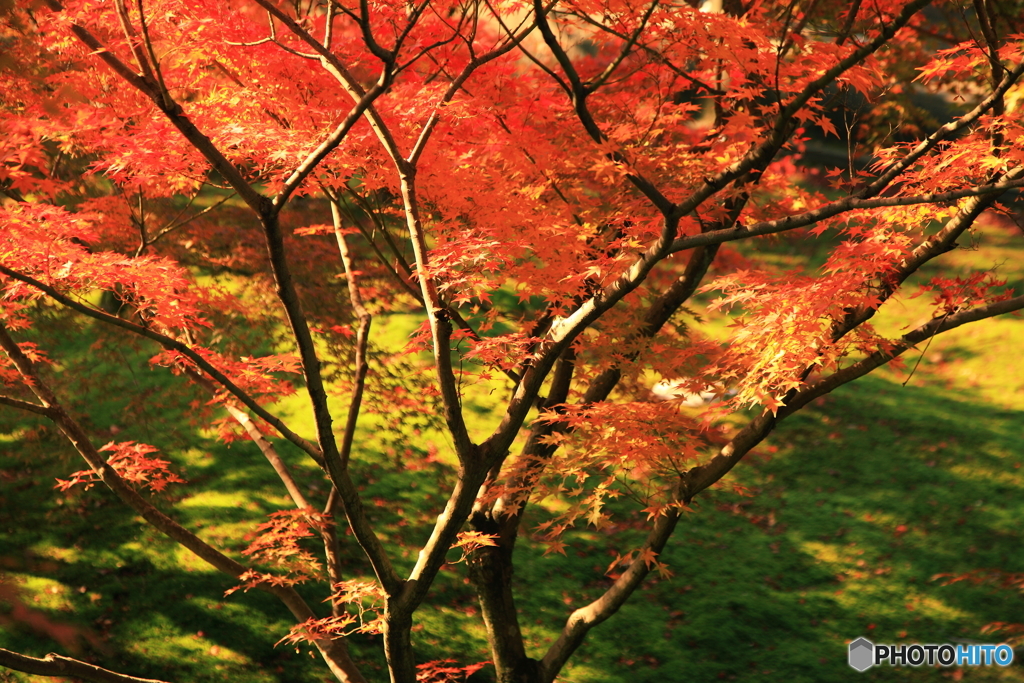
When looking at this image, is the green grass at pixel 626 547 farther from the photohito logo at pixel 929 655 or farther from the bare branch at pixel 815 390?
the bare branch at pixel 815 390

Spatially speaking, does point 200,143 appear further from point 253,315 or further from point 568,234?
point 253,315

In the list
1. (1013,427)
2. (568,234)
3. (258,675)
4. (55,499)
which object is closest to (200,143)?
(568,234)

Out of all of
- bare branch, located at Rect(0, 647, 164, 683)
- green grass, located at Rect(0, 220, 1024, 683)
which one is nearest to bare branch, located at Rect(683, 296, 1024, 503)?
green grass, located at Rect(0, 220, 1024, 683)

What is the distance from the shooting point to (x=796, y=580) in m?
7.04

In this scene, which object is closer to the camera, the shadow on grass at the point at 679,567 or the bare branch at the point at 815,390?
the bare branch at the point at 815,390

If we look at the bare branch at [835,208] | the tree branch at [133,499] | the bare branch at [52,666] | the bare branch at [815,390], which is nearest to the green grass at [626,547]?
the tree branch at [133,499]

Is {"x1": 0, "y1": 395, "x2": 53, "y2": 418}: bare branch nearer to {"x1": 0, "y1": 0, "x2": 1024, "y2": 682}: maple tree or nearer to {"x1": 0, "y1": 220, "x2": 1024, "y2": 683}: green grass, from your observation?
{"x1": 0, "y1": 0, "x2": 1024, "y2": 682}: maple tree

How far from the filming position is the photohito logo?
610 centimetres

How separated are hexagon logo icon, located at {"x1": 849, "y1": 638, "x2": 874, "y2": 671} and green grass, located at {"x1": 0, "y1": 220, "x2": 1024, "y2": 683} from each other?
83mm

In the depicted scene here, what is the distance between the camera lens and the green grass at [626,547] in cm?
A: 608

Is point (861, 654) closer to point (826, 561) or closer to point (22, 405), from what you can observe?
point (826, 561)

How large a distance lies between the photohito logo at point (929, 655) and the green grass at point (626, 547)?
89 mm

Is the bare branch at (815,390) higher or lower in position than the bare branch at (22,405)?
higher

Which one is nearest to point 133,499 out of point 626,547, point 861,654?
point 626,547
